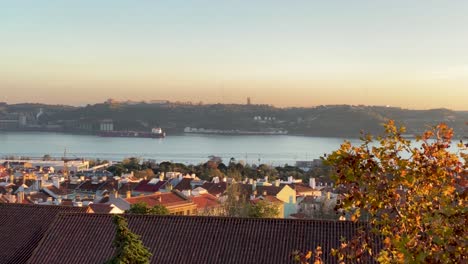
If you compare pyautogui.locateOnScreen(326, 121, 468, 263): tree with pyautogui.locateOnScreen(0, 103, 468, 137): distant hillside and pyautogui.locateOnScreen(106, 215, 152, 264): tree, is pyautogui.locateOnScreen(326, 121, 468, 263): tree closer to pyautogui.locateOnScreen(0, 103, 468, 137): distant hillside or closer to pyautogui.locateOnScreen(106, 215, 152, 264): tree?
pyautogui.locateOnScreen(106, 215, 152, 264): tree

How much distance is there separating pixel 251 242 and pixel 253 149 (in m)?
61.3

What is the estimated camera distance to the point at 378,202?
2479mm

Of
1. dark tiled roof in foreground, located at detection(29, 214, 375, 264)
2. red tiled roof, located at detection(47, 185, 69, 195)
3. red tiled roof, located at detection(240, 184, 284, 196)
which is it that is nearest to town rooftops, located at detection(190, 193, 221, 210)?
red tiled roof, located at detection(240, 184, 284, 196)

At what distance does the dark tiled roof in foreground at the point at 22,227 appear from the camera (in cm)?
786

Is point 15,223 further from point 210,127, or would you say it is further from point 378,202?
point 210,127

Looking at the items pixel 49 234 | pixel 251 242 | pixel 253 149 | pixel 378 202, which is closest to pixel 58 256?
pixel 49 234

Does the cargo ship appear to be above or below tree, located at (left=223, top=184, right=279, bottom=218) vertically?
below

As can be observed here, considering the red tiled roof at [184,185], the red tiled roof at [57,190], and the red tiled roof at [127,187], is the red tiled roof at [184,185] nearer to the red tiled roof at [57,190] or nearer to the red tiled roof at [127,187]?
the red tiled roof at [127,187]

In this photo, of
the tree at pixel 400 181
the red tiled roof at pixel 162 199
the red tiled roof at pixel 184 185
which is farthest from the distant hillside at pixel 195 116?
the tree at pixel 400 181

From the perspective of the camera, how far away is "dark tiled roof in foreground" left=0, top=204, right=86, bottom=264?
309 inches

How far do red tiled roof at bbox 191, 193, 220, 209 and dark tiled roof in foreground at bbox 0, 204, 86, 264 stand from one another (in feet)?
28.1

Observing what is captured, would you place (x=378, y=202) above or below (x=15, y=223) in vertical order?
above

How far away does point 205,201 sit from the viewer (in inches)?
737

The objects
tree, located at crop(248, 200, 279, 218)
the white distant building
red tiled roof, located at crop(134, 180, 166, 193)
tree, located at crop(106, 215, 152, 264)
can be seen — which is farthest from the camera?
the white distant building
